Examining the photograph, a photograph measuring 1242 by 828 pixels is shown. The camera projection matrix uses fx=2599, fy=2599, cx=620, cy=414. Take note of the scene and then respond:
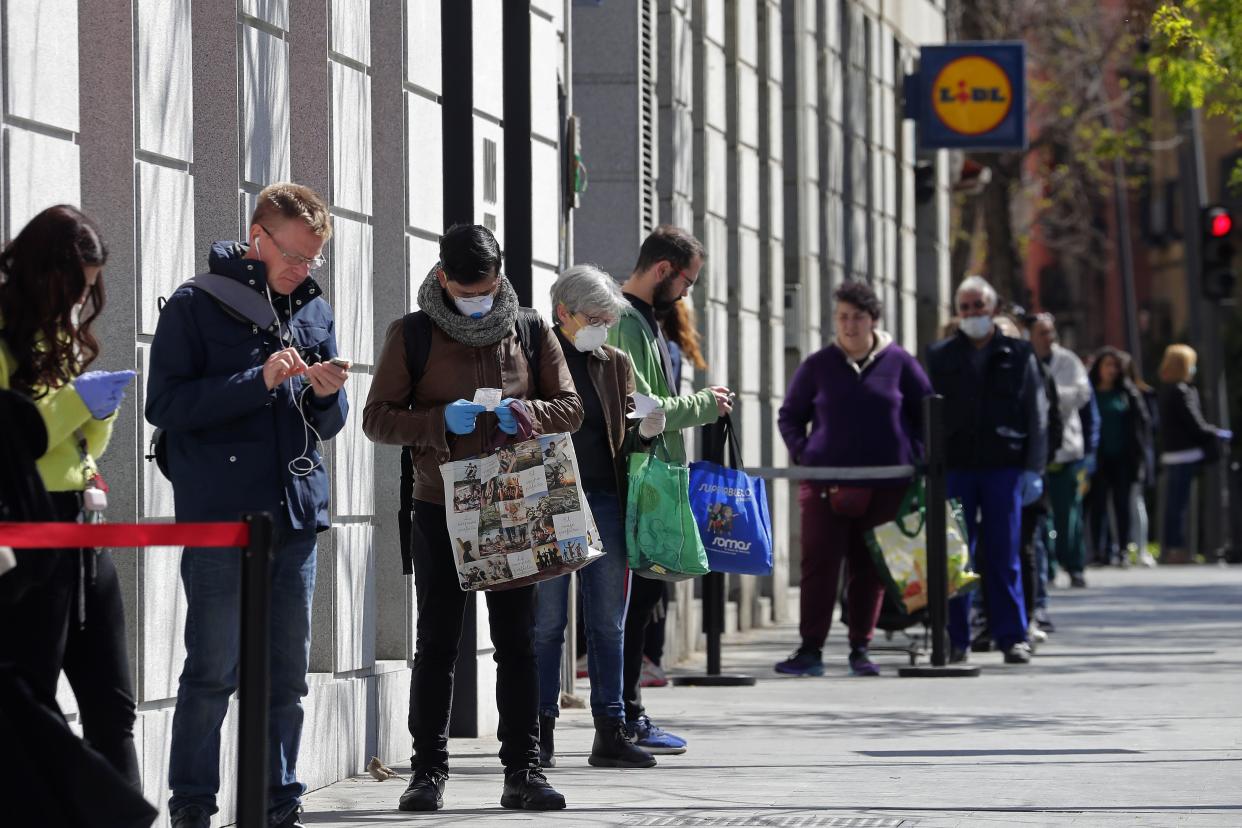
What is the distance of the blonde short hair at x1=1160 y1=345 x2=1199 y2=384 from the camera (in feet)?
81.7

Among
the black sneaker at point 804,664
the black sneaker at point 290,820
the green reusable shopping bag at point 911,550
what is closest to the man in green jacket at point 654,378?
the black sneaker at point 290,820

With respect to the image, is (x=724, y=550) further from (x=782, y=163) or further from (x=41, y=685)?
(x=782, y=163)

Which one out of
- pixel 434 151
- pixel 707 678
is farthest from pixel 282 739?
pixel 707 678

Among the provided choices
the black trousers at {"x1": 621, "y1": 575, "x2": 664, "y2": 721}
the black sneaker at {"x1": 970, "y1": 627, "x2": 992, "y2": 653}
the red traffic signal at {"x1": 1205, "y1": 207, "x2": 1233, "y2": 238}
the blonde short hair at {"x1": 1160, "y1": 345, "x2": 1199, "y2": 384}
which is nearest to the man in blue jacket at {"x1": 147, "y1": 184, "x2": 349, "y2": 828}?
the black trousers at {"x1": 621, "y1": 575, "x2": 664, "y2": 721}

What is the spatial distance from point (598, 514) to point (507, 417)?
4.52 ft

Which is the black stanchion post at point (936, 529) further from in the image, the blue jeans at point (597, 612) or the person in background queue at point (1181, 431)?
the person in background queue at point (1181, 431)

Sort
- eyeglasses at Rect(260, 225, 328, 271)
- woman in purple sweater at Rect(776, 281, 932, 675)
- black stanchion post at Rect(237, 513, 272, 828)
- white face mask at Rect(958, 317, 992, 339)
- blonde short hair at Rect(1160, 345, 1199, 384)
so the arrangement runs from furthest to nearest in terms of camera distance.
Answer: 1. blonde short hair at Rect(1160, 345, 1199, 384)
2. white face mask at Rect(958, 317, 992, 339)
3. woman in purple sweater at Rect(776, 281, 932, 675)
4. eyeglasses at Rect(260, 225, 328, 271)
5. black stanchion post at Rect(237, 513, 272, 828)

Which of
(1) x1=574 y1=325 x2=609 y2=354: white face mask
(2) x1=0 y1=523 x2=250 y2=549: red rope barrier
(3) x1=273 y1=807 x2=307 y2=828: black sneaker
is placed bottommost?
(3) x1=273 y1=807 x2=307 y2=828: black sneaker

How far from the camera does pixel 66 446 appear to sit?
6.04 metres

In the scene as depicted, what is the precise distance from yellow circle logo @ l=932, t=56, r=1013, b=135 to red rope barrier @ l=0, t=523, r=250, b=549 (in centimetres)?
1473

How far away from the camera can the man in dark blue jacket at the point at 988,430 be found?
13609 millimetres

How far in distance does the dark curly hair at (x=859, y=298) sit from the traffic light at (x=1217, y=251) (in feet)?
46.6

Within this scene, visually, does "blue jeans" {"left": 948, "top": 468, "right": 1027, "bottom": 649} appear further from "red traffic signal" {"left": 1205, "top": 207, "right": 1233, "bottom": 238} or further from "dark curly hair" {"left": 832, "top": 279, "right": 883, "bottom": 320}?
"red traffic signal" {"left": 1205, "top": 207, "right": 1233, "bottom": 238}

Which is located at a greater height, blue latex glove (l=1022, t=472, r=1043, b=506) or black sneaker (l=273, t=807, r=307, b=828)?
blue latex glove (l=1022, t=472, r=1043, b=506)
